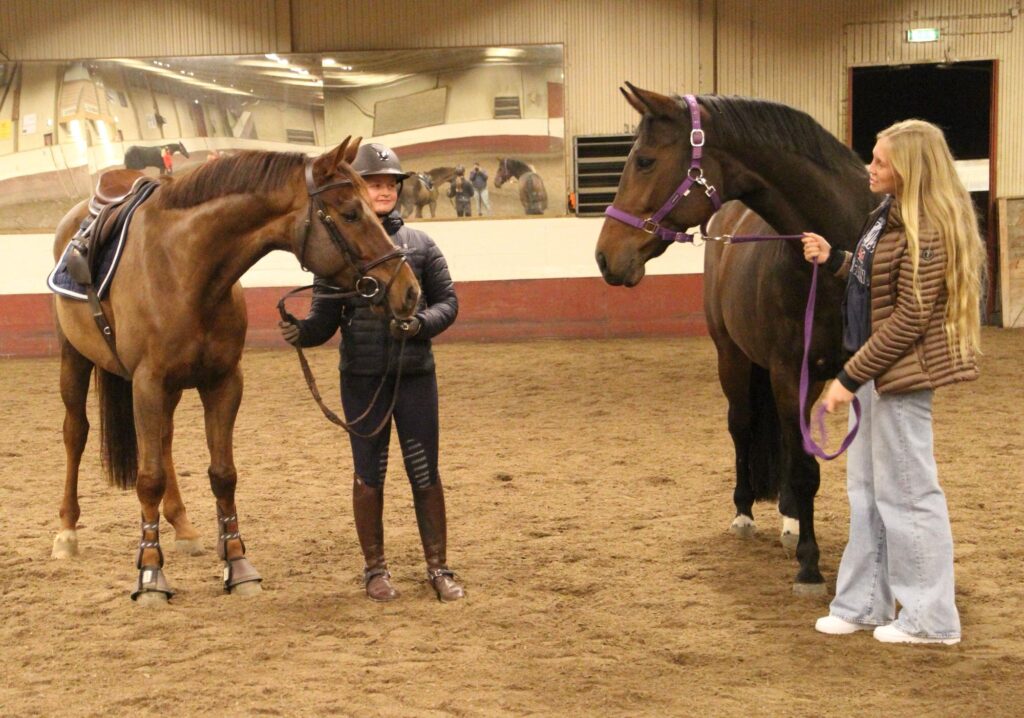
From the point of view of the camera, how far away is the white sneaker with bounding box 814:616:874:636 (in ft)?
11.0

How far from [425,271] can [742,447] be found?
172cm

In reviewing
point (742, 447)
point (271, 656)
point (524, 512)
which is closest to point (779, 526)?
point (742, 447)

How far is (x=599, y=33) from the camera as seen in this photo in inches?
446

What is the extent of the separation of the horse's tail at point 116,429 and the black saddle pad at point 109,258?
0.47 m

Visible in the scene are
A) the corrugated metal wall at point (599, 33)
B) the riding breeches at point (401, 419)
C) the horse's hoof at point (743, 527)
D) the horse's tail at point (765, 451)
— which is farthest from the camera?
the corrugated metal wall at point (599, 33)

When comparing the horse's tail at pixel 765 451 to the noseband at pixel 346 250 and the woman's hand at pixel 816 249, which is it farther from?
the noseband at pixel 346 250

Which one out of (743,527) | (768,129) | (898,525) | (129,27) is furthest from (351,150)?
(129,27)

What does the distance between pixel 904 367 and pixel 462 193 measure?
28.2 feet

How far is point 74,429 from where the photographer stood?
457cm

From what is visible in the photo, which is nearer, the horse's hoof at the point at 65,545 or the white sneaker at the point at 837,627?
the white sneaker at the point at 837,627

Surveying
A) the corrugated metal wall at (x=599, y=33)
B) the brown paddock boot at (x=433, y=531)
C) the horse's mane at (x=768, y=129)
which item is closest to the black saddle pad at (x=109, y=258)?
the brown paddock boot at (x=433, y=531)

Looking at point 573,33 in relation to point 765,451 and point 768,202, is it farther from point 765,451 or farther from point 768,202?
point 768,202

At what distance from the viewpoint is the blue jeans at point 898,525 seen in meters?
3.10

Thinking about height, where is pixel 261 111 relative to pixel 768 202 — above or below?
above
